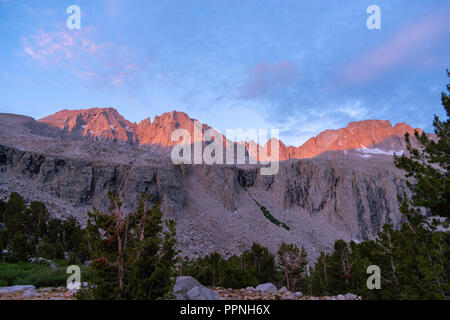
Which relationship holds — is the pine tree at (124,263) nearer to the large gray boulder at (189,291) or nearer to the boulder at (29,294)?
the large gray boulder at (189,291)

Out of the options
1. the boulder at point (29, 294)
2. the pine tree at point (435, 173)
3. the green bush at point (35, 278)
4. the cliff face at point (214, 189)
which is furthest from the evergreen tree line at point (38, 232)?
the pine tree at point (435, 173)

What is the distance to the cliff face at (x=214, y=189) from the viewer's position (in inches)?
2018

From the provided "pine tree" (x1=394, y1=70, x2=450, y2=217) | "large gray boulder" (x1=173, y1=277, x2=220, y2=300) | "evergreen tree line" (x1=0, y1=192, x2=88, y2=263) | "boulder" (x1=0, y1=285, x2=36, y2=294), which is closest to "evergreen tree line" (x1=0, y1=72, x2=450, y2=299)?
"pine tree" (x1=394, y1=70, x2=450, y2=217)

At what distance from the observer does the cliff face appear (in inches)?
2018

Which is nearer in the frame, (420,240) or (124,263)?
(124,263)

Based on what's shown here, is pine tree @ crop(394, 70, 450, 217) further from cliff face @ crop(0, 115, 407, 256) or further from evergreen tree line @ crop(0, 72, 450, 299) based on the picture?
cliff face @ crop(0, 115, 407, 256)

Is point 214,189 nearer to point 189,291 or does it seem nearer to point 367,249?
point 367,249

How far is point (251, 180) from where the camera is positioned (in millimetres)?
89500

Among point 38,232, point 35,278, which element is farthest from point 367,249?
point 38,232

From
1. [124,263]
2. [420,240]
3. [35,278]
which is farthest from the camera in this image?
[35,278]

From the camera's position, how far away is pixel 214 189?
72938 mm

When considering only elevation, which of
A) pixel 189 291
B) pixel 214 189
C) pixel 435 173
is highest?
pixel 435 173
